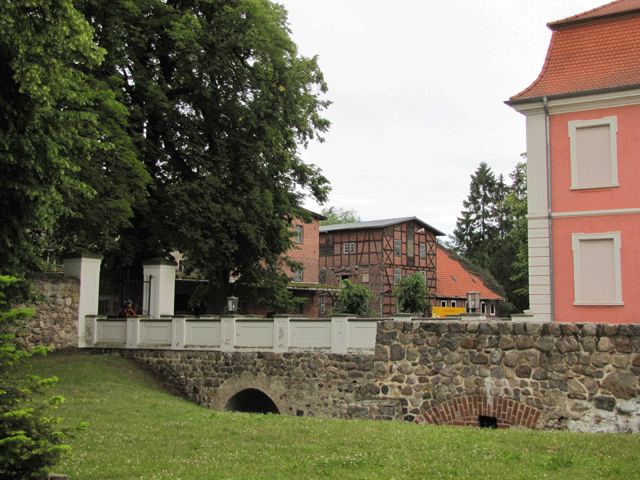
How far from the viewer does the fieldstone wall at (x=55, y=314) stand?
1875cm

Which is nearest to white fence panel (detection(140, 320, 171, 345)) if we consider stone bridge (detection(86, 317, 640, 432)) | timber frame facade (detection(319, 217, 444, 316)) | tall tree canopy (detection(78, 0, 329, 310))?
stone bridge (detection(86, 317, 640, 432))

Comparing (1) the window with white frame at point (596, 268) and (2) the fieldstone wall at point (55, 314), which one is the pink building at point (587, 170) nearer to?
(1) the window with white frame at point (596, 268)

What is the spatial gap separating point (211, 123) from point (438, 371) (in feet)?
45.5

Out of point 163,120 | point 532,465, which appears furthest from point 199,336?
point 532,465

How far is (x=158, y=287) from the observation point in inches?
837

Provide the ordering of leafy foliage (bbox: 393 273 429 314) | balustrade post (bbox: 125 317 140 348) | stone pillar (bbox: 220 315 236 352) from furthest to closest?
leafy foliage (bbox: 393 273 429 314), balustrade post (bbox: 125 317 140 348), stone pillar (bbox: 220 315 236 352)

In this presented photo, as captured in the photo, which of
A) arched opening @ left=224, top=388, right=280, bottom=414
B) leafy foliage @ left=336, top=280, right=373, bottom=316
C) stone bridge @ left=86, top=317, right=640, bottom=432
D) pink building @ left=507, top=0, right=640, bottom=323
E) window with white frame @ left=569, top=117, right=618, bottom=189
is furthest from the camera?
leafy foliage @ left=336, top=280, right=373, bottom=316

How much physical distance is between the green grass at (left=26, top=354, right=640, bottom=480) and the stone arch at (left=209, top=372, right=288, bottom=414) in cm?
534

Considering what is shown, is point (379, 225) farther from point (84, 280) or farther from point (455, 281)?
point (84, 280)

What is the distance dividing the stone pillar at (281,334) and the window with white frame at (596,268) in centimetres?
696

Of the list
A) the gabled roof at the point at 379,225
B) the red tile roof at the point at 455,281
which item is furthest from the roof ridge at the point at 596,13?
the red tile roof at the point at 455,281

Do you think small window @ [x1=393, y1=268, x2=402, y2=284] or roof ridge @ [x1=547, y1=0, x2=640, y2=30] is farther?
small window @ [x1=393, y1=268, x2=402, y2=284]

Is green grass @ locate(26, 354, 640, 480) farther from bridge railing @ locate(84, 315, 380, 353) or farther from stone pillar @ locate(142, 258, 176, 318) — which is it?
stone pillar @ locate(142, 258, 176, 318)

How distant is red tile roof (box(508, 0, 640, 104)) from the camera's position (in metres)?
16.9
